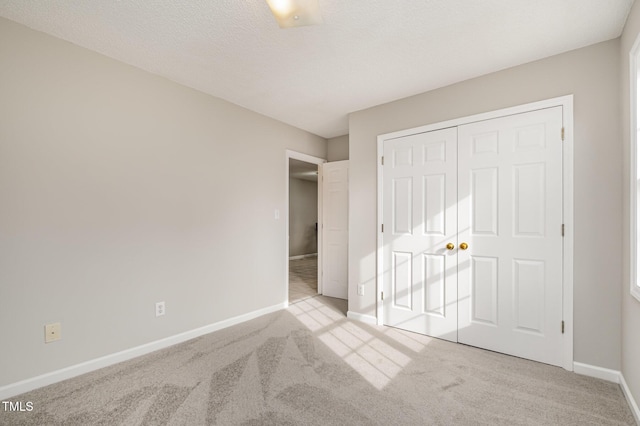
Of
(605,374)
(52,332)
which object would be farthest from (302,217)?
(605,374)

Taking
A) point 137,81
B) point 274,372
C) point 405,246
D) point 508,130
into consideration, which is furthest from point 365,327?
point 137,81

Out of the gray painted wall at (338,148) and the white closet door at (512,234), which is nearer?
the white closet door at (512,234)

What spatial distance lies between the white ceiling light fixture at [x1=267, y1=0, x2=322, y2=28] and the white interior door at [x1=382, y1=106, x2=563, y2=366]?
1659 millimetres

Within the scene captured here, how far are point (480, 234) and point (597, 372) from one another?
1.23 m

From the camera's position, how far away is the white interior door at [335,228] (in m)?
4.29

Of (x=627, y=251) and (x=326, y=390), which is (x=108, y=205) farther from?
(x=627, y=251)

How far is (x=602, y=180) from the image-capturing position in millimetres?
2064

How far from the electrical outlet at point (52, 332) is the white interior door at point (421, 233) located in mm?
2859

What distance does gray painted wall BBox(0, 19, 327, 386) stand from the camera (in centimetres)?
193

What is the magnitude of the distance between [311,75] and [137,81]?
1532 mm

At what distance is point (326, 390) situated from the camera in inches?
76.2

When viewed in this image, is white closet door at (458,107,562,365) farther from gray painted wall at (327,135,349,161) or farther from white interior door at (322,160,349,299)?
gray painted wall at (327,135,349,161)

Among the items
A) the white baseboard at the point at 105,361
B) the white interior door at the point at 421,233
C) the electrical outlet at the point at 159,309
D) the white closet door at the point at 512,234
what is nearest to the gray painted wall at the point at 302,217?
the white baseboard at the point at 105,361

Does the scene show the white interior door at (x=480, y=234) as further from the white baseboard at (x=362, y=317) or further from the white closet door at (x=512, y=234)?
the white baseboard at (x=362, y=317)
